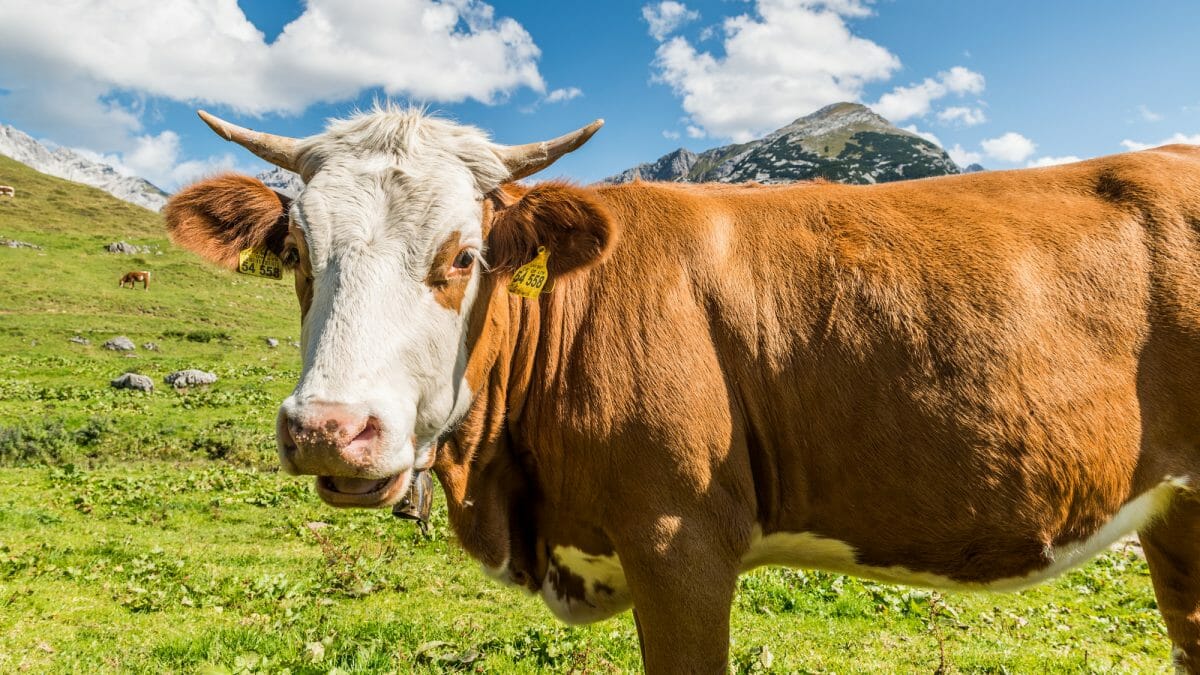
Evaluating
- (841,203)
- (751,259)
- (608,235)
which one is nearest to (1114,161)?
(841,203)

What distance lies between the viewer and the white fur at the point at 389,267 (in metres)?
2.85

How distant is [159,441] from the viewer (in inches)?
682

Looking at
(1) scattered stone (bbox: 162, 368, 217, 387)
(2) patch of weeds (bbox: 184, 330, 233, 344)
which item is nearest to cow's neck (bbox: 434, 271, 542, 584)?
(1) scattered stone (bbox: 162, 368, 217, 387)

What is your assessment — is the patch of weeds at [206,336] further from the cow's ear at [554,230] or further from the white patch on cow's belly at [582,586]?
the cow's ear at [554,230]

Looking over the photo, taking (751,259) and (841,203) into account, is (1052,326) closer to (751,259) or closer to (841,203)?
(841,203)

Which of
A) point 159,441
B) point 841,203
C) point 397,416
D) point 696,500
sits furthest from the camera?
point 159,441

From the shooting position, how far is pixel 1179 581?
464 centimetres

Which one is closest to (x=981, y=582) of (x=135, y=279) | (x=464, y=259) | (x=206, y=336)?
(x=464, y=259)

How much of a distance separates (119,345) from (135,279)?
638 inches

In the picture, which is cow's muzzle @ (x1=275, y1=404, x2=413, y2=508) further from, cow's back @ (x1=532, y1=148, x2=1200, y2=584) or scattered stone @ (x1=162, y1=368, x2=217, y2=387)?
scattered stone @ (x1=162, y1=368, x2=217, y2=387)

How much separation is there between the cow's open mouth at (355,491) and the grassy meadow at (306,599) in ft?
9.14

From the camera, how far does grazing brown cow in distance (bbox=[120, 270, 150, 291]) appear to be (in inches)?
1728

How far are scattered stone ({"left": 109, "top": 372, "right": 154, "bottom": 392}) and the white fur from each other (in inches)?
918

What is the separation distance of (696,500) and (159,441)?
17.9 m
